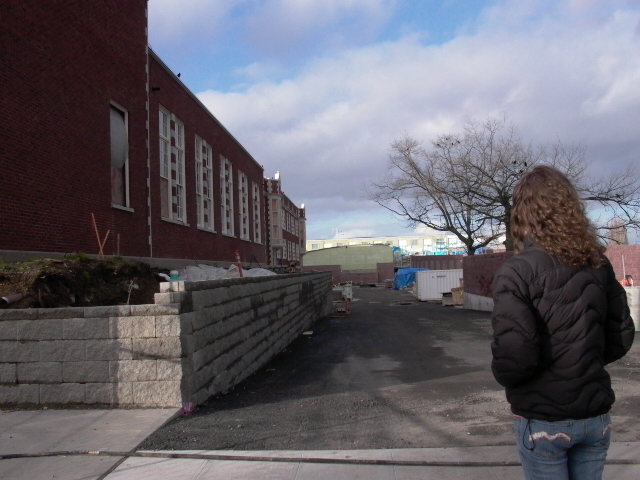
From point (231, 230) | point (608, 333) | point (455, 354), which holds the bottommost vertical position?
point (455, 354)

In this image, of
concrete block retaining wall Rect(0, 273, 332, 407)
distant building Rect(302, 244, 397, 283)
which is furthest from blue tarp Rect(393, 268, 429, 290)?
concrete block retaining wall Rect(0, 273, 332, 407)

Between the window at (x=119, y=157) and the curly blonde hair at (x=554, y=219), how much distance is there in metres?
11.5

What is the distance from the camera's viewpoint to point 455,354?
10.5 m

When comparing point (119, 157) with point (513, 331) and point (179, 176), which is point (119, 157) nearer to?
point (179, 176)

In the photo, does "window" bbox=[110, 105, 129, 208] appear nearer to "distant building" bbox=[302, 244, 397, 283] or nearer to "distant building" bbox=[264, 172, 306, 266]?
"distant building" bbox=[264, 172, 306, 266]

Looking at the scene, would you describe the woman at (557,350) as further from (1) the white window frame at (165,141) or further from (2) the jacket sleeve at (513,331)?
(1) the white window frame at (165,141)

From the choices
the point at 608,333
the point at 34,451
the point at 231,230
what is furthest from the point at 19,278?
the point at 231,230

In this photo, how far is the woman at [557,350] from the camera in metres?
2.21

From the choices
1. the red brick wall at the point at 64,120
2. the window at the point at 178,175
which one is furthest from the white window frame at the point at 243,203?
the red brick wall at the point at 64,120

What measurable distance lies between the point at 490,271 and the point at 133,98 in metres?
14.7

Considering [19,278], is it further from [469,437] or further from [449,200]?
[449,200]

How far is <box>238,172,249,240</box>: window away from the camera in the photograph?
25.6m

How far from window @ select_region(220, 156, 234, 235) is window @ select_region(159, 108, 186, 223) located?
15.6 ft

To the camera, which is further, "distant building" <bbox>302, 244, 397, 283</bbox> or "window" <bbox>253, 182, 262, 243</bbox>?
"distant building" <bbox>302, 244, 397, 283</bbox>
